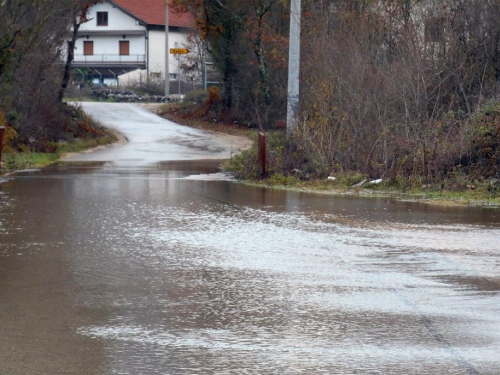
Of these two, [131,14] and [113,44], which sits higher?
[131,14]

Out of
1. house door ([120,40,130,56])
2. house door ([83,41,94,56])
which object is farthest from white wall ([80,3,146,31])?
house door ([83,41,94,56])

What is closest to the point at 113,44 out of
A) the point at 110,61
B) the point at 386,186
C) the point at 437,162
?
the point at 110,61

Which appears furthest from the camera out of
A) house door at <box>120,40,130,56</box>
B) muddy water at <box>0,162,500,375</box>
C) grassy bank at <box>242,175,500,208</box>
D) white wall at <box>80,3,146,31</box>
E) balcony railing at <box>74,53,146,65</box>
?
house door at <box>120,40,130,56</box>

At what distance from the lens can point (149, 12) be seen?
266 ft

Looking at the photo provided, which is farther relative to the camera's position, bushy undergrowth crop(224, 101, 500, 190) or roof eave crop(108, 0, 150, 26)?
roof eave crop(108, 0, 150, 26)

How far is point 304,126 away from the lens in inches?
708

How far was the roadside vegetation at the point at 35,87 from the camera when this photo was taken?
24.9 meters

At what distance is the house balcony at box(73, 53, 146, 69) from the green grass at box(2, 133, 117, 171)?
47.2m

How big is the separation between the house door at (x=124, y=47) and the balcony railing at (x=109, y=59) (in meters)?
0.36

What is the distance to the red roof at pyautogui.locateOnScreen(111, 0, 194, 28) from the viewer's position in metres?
79.3

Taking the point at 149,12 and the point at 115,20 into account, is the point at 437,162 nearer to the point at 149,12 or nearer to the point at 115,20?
the point at 149,12

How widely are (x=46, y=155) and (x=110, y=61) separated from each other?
189 ft

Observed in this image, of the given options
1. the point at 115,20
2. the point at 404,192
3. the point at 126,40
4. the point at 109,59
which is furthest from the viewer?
the point at 109,59

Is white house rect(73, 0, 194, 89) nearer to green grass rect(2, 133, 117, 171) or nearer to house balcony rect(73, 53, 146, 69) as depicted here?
house balcony rect(73, 53, 146, 69)
